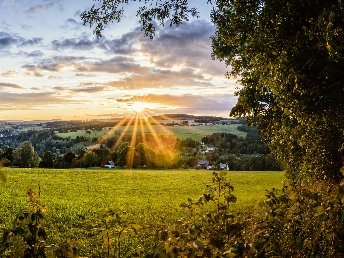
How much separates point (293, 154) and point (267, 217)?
17939mm

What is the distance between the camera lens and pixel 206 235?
16.7 feet

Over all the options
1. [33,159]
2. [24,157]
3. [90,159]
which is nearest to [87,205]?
[90,159]

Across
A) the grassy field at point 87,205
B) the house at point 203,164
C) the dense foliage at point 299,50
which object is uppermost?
the dense foliage at point 299,50

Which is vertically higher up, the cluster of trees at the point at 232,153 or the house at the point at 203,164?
the cluster of trees at the point at 232,153

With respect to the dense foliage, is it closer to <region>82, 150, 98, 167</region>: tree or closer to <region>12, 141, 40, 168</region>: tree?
<region>82, 150, 98, 167</region>: tree

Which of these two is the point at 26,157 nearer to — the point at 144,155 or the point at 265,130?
the point at 144,155

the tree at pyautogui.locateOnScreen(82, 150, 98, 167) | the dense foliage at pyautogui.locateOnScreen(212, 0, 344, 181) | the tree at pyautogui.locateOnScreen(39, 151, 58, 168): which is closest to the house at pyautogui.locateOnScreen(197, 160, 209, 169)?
the tree at pyautogui.locateOnScreen(82, 150, 98, 167)

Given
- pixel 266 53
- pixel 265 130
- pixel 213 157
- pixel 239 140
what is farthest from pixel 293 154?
pixel 239 140

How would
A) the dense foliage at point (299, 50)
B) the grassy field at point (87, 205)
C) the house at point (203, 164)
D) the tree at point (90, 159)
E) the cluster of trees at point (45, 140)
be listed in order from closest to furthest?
the dense foliage at point (299, 50), the grassy field at point (87, 205), the tree at point (90, 159), the house at point (203, 164), the cluster of trees at point (45, 140)

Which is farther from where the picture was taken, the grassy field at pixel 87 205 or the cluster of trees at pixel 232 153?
the cluster of trees at pixel 232 153

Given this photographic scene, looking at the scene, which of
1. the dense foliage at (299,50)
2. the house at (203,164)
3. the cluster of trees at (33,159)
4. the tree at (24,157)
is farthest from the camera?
the house at (203,164)

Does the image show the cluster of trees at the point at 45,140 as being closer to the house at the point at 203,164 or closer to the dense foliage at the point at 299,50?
the house at the point at 203,164

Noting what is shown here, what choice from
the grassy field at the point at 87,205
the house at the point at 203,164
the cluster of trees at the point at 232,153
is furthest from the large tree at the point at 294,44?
the house at the point at 203,164

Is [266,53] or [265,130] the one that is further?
[265,130]
